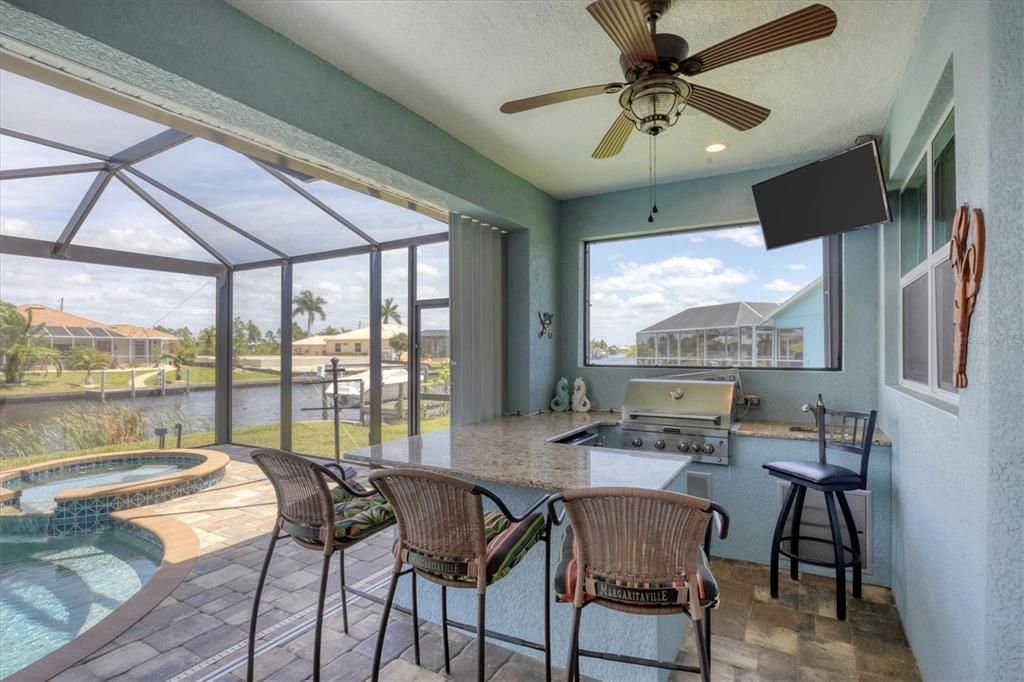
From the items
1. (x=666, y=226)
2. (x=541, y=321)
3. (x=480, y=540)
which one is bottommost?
(x=480, y=540)

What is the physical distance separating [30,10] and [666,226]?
3.70 metres

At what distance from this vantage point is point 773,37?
1.54 meters

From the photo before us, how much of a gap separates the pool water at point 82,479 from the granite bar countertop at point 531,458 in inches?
161

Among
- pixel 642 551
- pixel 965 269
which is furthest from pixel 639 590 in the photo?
pixel 965 269

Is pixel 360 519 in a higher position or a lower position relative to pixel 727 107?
lower

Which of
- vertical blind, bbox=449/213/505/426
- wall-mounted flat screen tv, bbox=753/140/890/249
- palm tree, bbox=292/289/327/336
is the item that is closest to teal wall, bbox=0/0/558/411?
vertical blind, bbox=449/213/505/426

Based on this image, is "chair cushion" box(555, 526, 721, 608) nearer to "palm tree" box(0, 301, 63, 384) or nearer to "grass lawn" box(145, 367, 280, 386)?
"grass lawn" box(145, 367, 280, 386)

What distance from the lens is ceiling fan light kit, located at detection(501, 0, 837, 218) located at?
1.46 metres

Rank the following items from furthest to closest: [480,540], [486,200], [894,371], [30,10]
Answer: [486,200] → [894,371] → [480,540] → [30,10]

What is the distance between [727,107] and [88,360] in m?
6.61

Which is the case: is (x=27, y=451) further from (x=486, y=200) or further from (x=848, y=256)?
(x=848, y=256)

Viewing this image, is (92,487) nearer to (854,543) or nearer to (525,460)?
(525,460)

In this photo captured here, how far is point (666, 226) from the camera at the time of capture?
13.1 ft

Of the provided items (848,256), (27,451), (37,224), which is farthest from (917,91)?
(27,451)
